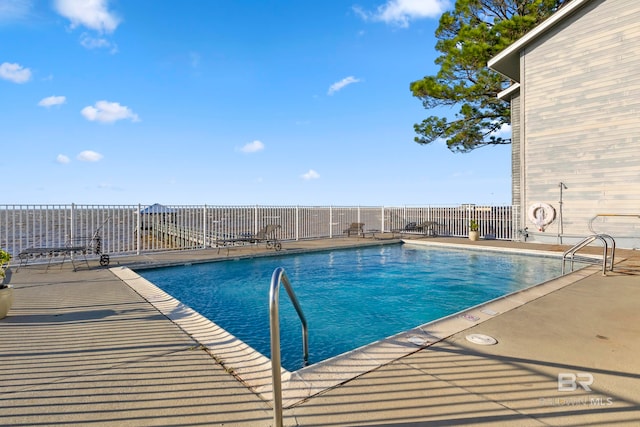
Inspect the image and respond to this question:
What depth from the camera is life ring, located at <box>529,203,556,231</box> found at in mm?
11437

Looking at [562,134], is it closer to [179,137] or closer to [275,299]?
[275,299]

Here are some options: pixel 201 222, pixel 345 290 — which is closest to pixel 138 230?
pixel 201 222

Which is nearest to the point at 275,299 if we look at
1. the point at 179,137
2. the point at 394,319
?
the point at 394,319

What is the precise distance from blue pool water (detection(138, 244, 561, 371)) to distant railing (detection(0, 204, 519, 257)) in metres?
2.47

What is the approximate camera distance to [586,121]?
1062cm

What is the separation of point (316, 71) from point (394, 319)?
47.0ft

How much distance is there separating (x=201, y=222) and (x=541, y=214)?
12.2 metres

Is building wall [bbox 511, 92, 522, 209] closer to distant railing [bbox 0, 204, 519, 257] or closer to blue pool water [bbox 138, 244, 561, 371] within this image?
distant railing [bbox 0, 204, 519, 257]

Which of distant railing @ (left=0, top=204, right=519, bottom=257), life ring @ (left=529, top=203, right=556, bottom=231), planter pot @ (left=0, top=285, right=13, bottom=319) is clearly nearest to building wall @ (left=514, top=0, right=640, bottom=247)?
life ring @ (left=529, top=203, right=556, bottom=231)

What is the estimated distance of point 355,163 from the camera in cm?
2094

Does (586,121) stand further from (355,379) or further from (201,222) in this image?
(201,222)

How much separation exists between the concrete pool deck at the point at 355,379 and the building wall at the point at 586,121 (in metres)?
8.31

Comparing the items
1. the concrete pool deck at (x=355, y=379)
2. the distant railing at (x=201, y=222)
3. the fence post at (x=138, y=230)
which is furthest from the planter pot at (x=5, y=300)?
the fence post at (x=138, y=230)

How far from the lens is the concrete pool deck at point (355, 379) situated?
1950mm
